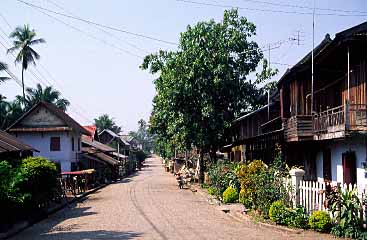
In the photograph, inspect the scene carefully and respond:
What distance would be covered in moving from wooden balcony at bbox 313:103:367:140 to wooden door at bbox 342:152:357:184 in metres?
1.20

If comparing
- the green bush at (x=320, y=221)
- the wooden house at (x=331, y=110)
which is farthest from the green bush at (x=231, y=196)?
the green bush at (x=320, y=221)

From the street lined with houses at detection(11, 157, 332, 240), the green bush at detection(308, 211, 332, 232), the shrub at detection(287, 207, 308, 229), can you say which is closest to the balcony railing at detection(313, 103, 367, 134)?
the shrub at detection(287, 207, 308, 229)

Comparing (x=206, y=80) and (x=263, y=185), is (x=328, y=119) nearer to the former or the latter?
(x=263, y=185)

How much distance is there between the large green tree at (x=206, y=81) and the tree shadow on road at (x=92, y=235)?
18920 millimetres

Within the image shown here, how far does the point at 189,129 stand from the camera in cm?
3259

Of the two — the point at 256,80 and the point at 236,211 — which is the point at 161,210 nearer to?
the point at 236,211

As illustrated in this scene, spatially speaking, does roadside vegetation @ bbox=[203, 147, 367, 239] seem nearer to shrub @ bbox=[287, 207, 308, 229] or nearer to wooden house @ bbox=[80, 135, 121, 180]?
shrub @ bbox=[287, 207, 308, 229]

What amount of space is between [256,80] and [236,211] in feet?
61.9

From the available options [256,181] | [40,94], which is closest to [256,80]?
[256,181]

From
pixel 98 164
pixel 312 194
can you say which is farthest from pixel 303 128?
pixel 98 164

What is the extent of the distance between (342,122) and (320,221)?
4.75 m

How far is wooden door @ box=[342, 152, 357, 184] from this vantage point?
673 inches

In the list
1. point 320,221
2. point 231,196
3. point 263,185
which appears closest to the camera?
point 320,221

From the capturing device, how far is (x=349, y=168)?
17328mm
